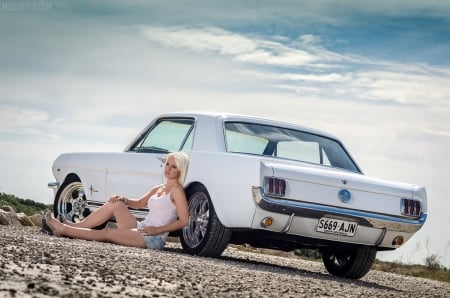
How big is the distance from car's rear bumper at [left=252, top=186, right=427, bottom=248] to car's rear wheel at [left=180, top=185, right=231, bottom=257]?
0.51 metres

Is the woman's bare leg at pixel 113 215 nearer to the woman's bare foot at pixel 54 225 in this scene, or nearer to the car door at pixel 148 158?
the woman's bare foot at pixel 54 225

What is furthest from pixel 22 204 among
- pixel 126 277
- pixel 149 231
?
pixel 126 277

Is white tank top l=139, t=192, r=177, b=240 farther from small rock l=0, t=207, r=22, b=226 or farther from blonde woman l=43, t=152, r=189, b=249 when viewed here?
small rock l=0, t=207, r=22, b=226

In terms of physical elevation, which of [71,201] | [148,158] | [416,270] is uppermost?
[148,158]

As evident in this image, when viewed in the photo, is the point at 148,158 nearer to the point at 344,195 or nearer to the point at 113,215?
the point at 113,215

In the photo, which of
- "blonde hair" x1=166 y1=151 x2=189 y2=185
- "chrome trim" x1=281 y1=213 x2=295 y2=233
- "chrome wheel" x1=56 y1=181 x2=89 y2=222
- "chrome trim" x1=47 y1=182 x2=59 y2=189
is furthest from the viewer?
"chrome trim" x1=47 y1=182 x2=59 y2=189

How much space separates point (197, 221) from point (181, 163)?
654mm

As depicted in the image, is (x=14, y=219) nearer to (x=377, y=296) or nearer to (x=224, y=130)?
(x=224, y=130)

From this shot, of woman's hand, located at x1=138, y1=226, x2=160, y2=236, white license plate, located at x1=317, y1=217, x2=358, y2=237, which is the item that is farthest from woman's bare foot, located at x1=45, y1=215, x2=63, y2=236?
white license plate, located at x1=317, y1=217, x2=358, y2=237

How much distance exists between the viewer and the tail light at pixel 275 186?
8.31 metres

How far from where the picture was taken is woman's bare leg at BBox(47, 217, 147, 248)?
30.9 ft

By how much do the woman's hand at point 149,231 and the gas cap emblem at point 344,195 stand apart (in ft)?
6.85

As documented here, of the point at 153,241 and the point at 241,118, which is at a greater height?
the point at 241,118

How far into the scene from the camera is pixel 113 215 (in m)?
9.95
